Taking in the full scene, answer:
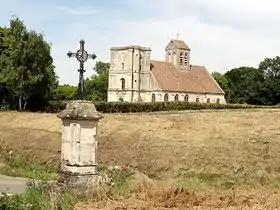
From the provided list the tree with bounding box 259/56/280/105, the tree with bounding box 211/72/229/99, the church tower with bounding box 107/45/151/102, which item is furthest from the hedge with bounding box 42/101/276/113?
the tree with bounding box 211/72/229/99

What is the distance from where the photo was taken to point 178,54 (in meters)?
102

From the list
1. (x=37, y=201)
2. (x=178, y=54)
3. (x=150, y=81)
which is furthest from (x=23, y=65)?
(x=178, y=54)

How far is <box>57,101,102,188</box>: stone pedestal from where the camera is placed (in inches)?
458

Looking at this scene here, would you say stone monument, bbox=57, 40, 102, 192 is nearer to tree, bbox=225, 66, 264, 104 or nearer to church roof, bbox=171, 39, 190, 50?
tree, bbox=225, 66, 264, 104

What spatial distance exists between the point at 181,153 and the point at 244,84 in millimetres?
86307

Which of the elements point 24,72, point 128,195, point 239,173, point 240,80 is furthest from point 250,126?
point 240,80

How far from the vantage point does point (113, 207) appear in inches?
311

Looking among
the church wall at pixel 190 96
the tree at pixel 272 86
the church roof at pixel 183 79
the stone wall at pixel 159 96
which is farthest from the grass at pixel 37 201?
the tree at pixel 272 86

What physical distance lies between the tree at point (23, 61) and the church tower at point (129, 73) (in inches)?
1739

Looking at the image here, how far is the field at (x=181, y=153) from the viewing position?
8734 mm

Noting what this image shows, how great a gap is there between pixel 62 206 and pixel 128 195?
120 cm

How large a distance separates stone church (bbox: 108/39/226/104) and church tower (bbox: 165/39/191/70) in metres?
0.20

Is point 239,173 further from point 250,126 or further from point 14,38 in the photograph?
point 14,38

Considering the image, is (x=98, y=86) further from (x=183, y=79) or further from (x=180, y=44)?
(x=183, y=79)
